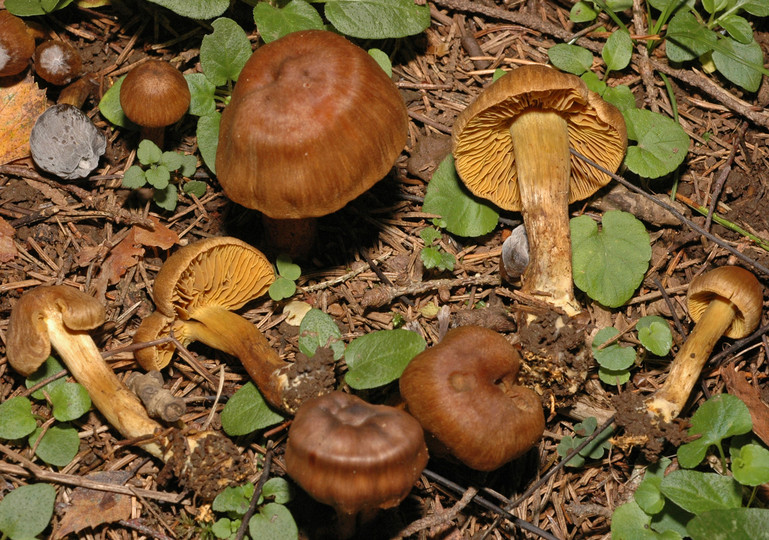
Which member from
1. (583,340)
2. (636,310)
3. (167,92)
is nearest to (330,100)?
(167,92)

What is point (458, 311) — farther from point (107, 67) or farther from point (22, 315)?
point (107, 67)

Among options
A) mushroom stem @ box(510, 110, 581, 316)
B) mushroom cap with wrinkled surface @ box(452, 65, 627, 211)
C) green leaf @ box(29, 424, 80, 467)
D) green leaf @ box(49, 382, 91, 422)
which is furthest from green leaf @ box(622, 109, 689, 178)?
green leaf @ box(29, 424, 80, 467)

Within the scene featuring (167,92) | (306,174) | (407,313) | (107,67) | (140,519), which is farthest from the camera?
(107,67)

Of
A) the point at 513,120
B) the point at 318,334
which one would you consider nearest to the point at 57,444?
the point at 318,334

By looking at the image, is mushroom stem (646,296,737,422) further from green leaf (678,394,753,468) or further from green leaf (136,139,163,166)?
green leaf (136,139,163,166)

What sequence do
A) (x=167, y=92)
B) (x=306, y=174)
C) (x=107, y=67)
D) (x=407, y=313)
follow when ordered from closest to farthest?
1. (x=306, y=174)
2. (x=167, y=92)
3. (x=407, y=313)
4. (x=107, y=67)

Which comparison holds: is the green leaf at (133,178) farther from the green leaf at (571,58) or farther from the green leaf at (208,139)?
the green leaf at (571,58)
